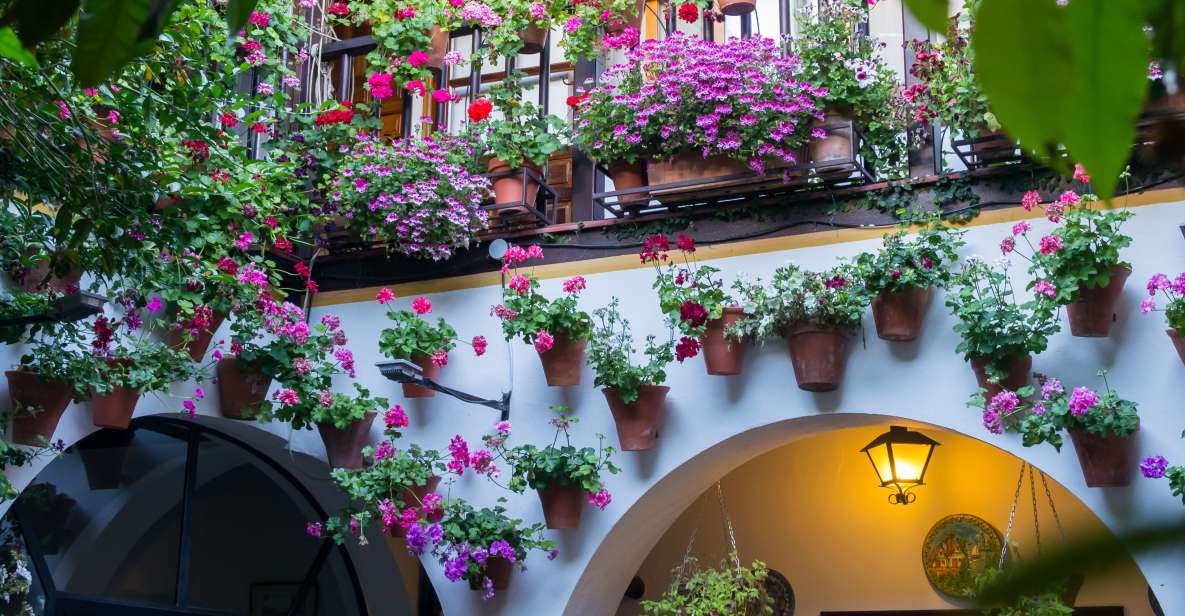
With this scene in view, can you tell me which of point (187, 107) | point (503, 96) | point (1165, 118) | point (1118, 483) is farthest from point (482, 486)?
point (1165, 118)

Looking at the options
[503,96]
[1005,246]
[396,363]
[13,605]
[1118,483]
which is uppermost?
[503,96]

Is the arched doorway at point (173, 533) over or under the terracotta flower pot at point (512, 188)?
under

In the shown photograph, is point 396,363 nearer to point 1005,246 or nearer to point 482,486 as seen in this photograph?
point 482,486

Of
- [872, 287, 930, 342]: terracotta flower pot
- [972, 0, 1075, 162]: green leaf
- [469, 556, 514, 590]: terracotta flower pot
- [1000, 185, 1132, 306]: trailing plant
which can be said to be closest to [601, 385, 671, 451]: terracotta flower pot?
[469, 556, 514, 590]: terracotta flower pot

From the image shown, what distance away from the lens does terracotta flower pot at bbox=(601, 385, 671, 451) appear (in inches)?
169

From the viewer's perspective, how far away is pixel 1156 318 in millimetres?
3746

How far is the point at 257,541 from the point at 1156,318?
4.16 m

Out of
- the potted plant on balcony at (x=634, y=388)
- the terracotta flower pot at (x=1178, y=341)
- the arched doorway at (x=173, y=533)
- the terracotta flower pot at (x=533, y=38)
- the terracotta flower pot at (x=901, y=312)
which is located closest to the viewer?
the terracotta flower pot at (x=1178, y=341)

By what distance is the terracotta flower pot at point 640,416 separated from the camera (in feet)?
14.1

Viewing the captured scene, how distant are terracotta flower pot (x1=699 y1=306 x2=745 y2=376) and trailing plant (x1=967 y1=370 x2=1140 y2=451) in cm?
81

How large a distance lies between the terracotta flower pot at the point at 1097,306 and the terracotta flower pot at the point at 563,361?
1.68 m

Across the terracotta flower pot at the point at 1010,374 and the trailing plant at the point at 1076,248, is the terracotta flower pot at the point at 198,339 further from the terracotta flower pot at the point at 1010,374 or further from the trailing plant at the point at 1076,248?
the trailing plant at the point at 1076,248

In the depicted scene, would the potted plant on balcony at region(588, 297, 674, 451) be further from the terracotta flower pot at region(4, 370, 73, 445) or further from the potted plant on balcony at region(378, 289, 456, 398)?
the terracotta flower pot at region(4, 370, 73, 445)

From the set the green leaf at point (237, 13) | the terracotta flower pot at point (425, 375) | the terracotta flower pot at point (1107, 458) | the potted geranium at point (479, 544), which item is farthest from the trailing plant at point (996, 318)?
the green leaf at point (237, 13)
